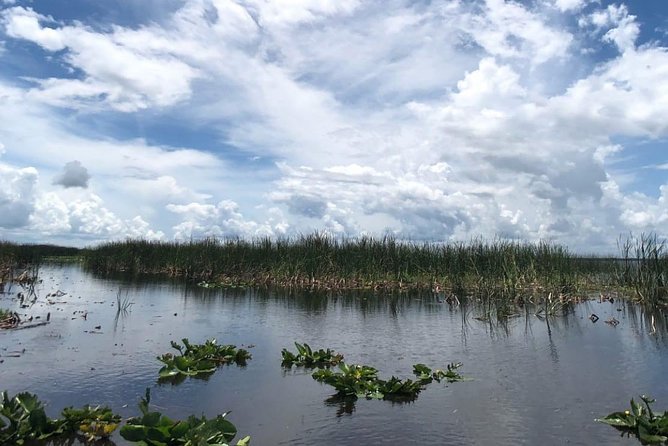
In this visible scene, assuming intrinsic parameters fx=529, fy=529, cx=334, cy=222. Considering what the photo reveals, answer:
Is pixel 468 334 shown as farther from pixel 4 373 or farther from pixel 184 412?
pixel 4 373

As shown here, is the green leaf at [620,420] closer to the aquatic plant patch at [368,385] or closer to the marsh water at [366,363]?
the marsh water at [366,363]

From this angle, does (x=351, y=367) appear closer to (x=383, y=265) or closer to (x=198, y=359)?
(x=198, y=359)

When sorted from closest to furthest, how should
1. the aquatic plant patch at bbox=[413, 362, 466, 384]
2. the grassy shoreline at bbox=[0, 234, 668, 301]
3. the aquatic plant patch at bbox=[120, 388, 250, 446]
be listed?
1. the aquatic plant patch at bbox=[120, 388, 250, 446]
2. the aquatic plant patch at bbox=[413, 362, 466, 384]
3. the grassy shoreline at bbox=[0, 234, 668, 301]

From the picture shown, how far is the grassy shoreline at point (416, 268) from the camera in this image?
671 inches

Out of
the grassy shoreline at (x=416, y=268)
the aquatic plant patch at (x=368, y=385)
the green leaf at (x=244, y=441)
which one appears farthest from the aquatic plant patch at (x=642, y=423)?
the grassy shoreline at (x=416, y=268)

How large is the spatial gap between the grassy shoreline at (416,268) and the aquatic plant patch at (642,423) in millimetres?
Answer: 10099

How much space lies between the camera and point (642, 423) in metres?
5.28

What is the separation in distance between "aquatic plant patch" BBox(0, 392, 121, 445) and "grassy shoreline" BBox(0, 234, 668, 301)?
12.7 metres

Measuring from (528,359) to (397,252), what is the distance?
45.1ft

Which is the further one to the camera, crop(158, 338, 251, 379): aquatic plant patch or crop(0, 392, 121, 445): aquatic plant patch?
crop(158, 338, 251, 379): aquatic plant patch

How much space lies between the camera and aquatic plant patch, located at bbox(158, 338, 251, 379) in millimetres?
7345

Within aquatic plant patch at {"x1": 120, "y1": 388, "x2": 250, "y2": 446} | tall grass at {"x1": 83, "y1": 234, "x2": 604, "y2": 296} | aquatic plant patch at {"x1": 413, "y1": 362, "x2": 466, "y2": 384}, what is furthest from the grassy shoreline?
aquatic plant patch at {"x1": 120, "y1": 388, "x2": 250, "y2": 446}

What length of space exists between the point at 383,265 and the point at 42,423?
17.7 m

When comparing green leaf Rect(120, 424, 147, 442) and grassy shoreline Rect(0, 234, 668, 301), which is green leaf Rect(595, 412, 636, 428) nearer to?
green leaf Rect(120, 424, 147, 442)
